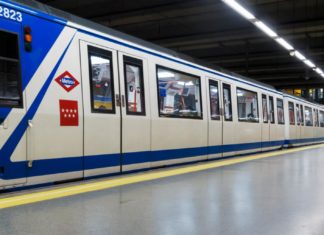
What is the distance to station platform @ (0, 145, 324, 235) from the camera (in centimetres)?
364

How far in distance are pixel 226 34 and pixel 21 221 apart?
1464cm

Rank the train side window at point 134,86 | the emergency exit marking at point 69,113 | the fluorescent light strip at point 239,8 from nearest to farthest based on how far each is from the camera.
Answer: the emergency exit marking at point 69,113
the train side window at point 134,86
the fluorescent light strip at point 239,8

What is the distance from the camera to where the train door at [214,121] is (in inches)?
383

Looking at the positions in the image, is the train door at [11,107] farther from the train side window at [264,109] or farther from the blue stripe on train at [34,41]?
the train side window at [264,109]

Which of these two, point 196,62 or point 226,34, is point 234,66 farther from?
point 196,62

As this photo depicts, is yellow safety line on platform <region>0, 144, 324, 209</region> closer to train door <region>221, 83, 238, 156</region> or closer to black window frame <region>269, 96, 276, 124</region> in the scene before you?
train door <region>221, 83, 238, 156</region>

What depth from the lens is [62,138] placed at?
17.7 ft

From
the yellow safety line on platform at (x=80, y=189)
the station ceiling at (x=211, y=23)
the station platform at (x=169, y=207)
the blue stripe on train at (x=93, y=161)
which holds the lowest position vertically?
the station platform at (x=169, y=207)

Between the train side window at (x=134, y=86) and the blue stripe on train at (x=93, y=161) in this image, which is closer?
the blue stripe on train at (x=93, y=161)

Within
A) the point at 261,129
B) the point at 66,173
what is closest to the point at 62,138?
the point at 66,173

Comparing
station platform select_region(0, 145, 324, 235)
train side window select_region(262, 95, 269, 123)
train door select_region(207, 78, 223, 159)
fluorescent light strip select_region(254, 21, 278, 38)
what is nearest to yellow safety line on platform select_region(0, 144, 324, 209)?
station platform select_region(0, 145, 324, 235)

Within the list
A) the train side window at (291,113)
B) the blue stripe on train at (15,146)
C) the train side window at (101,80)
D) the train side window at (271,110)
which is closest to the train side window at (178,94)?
the train side window at (101,80)


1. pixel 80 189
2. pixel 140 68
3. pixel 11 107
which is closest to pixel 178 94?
pixel 140 68

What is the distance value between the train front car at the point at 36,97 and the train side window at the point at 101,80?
0.34 meters
